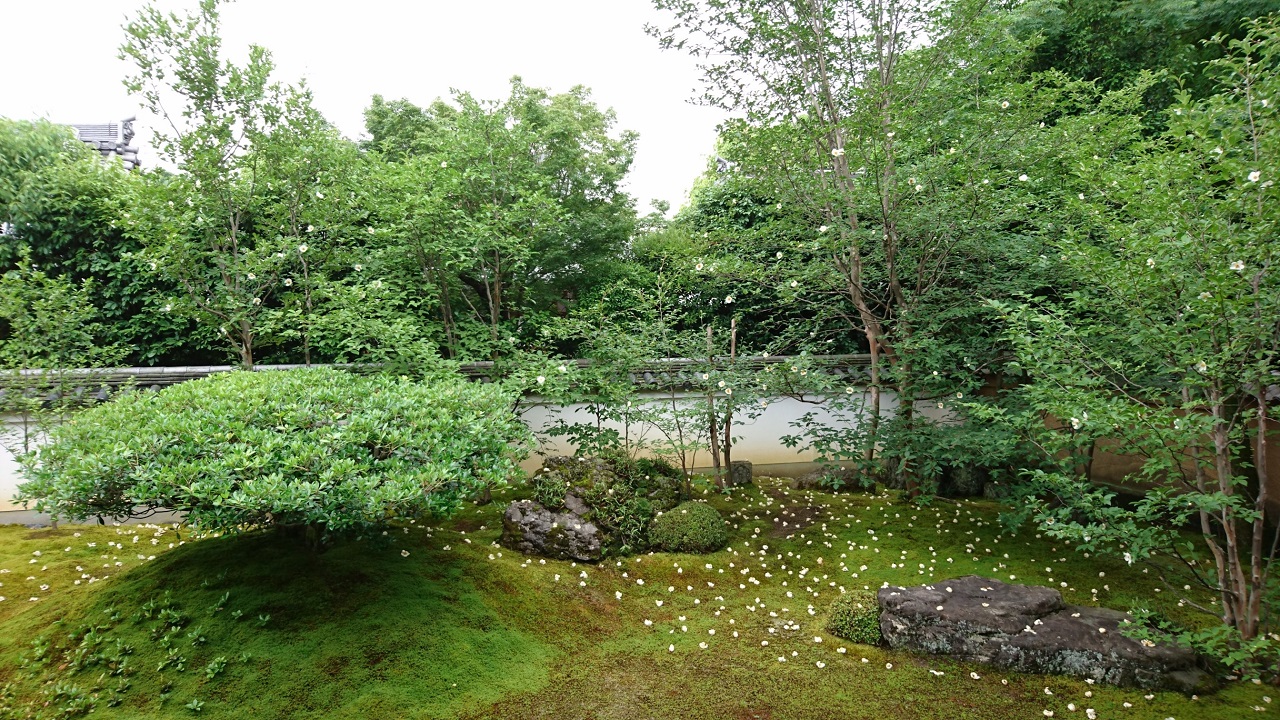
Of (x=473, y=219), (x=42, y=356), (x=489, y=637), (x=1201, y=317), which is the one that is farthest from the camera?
(x=473, y=219)

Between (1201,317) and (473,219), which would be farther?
(473,219)

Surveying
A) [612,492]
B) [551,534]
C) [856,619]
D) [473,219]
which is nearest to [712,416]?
[612,492]

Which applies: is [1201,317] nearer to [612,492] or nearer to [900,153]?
[900,153]

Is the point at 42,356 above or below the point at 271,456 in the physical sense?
above

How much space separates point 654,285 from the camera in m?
9.62

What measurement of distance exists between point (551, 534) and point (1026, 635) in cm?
348

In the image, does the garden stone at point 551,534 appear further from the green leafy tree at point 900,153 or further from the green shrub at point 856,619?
the green leafy tree at point 900,153

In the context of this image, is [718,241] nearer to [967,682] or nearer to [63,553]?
[967,682]

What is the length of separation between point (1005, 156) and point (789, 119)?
2.03 meters

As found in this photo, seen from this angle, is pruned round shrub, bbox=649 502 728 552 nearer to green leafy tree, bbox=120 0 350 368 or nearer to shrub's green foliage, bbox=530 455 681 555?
shrub's green foliage, bbox=530 455 681 555

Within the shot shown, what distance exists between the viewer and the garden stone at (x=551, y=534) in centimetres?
529

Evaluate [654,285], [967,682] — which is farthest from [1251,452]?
[654,285]

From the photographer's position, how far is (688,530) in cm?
567

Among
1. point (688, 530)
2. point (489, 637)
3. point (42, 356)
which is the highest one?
point (42, 356)
